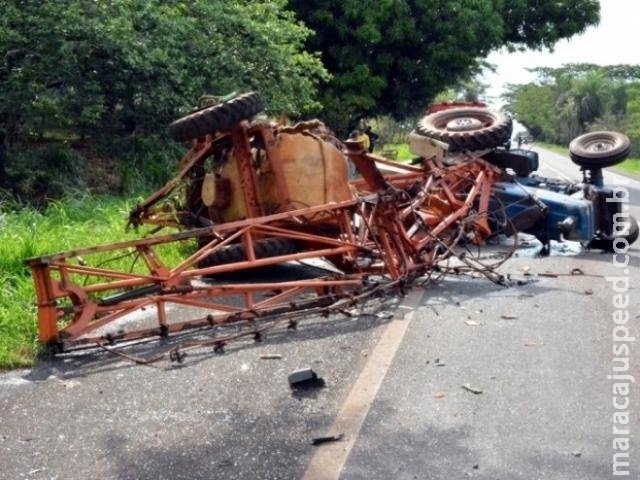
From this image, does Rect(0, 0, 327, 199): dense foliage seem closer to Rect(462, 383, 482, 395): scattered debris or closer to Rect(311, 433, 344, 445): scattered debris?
Rect(462, 383, 482, 395): scattered debris

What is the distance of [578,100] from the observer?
246 feet

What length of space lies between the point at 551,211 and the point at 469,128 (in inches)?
74.2

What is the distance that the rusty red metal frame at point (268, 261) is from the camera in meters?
5.66

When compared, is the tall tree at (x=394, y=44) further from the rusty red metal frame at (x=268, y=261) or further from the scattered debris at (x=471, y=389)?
the scattered debris at (x=471, y=389)

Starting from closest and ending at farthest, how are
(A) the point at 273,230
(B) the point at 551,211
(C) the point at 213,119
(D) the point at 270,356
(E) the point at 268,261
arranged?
(D) the point at 270,356 → (E) the point at 268,261 → (A) the point at 273,230 → (C) the point at 213,119 → (B) the point at 551,211

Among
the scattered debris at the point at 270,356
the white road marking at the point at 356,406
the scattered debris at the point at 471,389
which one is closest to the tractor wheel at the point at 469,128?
the white road marking at the point at 356,406

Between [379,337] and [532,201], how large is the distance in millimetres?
4725

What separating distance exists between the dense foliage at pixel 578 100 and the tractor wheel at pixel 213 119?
4950 cm

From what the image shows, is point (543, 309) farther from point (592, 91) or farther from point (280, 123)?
point (592, 91)

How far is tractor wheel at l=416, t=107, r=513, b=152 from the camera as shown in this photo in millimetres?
10711

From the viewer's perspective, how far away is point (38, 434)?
423 centimetres

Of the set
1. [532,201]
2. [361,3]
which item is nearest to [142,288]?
[532,201]

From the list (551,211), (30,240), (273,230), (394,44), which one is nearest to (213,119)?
(273,230)

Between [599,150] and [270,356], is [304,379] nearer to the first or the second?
[270,356]
